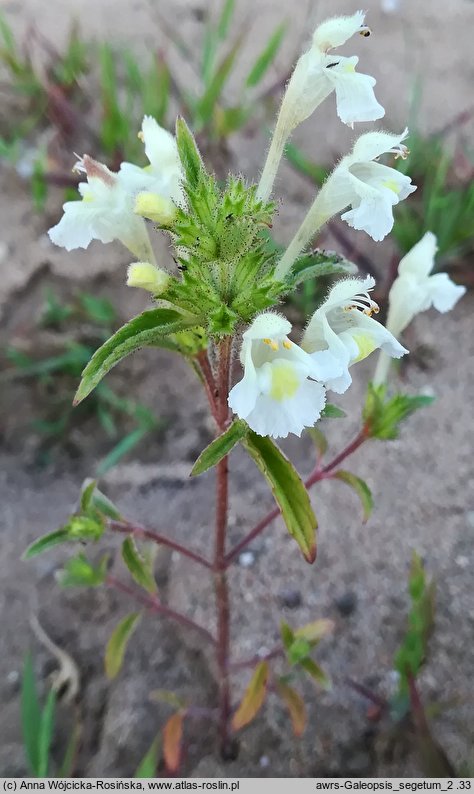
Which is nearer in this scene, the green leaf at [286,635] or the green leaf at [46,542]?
the green leaf at [46,542]

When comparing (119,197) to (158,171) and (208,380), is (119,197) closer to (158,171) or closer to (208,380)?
(158,171)

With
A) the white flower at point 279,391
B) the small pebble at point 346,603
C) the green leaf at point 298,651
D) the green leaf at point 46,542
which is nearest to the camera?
the white flower at point 279,391

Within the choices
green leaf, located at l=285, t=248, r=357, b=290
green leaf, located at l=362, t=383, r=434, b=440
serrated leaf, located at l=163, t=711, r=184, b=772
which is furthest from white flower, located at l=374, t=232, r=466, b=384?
serrated leaf, located at l=163, t=711, r=184, b=772

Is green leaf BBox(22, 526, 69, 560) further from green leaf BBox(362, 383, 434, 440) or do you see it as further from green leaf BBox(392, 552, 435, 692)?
green leaf BBox(392, 552, 435, 692)

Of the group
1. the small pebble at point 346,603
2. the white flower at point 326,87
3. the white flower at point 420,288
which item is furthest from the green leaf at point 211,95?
the small pebble at point 346,603

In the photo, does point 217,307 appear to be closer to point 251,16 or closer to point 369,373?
point 369,373

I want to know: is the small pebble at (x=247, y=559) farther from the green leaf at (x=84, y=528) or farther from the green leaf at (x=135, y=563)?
the green leaf at (x=84, y=528)

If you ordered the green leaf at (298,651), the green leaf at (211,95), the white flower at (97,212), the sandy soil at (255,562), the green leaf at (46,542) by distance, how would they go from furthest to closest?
the green leaf at (211,95) → the sandy soil at (255,562) → the green leaf at (298,651) → the green leaf at (46,542) → the white flower at (97,212)

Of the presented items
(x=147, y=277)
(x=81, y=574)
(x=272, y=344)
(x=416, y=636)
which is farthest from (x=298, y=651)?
(x=147, y=277)
